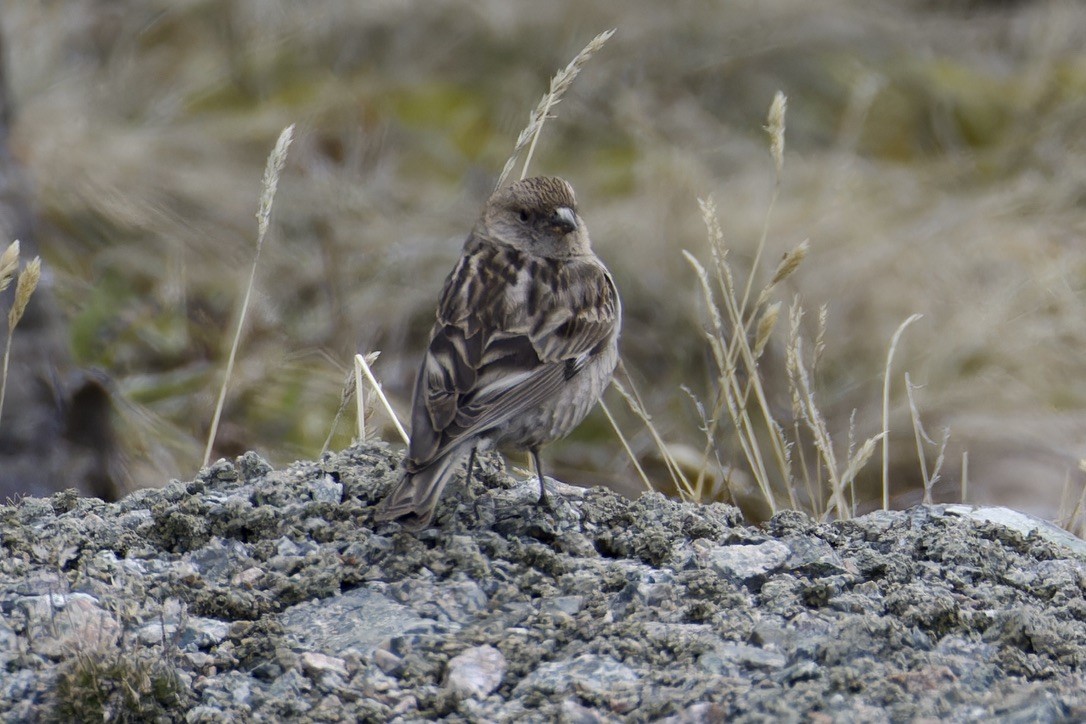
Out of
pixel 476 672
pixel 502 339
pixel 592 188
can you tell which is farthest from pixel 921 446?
pixel 592 188

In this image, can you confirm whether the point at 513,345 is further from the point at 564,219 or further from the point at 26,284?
the point at 26,284

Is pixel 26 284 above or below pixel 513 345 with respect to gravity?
above

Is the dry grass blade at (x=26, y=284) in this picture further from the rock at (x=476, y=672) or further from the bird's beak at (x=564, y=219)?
the rock at (x=476, y=672)

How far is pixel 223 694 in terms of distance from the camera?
2.63m

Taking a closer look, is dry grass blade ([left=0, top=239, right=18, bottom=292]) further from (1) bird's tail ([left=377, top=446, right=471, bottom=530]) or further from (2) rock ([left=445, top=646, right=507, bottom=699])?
(2) rock ([left=445, top=646, right=507, bottom=699])

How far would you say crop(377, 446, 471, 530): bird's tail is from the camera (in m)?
3.20

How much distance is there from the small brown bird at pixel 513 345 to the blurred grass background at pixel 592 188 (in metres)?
0.73

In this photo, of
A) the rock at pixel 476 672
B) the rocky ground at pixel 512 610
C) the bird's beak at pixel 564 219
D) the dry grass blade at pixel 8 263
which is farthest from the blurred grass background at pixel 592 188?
the rock at pixel 476 672

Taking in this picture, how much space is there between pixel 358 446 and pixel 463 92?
7.00 m

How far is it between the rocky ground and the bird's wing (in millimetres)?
195

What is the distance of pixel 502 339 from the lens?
3.83 m

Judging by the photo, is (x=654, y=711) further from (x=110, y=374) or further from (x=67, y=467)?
(x=110, y=374)

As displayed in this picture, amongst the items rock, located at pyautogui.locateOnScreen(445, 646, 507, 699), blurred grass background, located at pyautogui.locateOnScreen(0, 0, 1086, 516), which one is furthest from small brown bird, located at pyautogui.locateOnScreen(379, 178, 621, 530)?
blurred grass background, located at pyautogui.locateOnScreen(0, 0, 1086, 516)

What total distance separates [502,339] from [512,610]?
103cm
